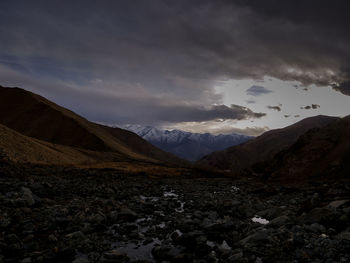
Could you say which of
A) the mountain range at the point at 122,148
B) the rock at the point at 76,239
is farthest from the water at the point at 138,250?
the mountain range at the point at 122,148

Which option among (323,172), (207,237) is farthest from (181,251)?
(323,172)

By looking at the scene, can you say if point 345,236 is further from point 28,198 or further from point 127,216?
point 28,198

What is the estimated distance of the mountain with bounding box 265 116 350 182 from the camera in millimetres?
44291

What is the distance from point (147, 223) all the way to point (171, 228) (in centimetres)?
153

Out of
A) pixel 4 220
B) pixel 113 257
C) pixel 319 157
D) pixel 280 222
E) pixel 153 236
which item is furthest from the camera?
pixel 319 157

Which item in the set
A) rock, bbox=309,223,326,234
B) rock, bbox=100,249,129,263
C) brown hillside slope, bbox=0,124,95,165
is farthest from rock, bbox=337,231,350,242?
brown hillside slope, bbox=0,124,95,165

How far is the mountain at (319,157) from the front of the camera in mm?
44291

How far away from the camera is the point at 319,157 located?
5078 cm

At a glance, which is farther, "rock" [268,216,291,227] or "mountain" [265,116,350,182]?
"mountain" [265,116,350,182]

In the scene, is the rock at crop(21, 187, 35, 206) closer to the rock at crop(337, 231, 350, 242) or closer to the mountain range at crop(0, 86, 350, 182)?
the rock at crop(337, 231, 350, 242)

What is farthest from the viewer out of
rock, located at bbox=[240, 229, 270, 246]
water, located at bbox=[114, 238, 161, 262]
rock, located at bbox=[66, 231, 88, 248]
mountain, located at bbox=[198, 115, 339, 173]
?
mountain, located at bbox=[198, 115, 339, 173]

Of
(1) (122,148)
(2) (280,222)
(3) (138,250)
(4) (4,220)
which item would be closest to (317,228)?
(2) (280,222)

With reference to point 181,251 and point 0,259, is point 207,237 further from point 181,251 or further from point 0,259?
point 0,259

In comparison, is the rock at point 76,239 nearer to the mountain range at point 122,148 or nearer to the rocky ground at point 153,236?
the rocky ground at point 153,236
